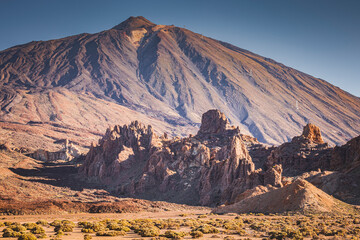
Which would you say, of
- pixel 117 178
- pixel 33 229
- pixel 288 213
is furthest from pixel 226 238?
pixel 117 178

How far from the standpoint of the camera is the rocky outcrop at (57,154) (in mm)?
153850

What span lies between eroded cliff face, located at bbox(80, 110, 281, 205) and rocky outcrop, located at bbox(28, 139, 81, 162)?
32.2m

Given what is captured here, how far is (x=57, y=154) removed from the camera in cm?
16138

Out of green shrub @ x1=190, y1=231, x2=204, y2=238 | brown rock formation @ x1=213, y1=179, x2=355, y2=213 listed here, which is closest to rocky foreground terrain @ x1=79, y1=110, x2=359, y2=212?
brown rock formation @ x1=213, y1=179, x2=355, y2=213

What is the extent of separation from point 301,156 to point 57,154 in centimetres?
11090

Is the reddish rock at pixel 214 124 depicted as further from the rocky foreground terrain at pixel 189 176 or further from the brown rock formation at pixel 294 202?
the brown rock formation at pixel 294 202

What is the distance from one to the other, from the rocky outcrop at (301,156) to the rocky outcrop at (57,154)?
99.8 metres

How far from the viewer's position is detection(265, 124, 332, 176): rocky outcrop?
89.1 m

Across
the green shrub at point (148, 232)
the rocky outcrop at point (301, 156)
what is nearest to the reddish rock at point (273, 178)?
the rocky outcrop at point (301, 156)

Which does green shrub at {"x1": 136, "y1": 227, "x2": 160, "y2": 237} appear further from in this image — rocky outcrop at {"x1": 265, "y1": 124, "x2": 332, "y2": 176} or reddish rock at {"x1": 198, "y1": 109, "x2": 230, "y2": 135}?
reddish rock at {"x1": 198, "y1": 109, "x2": 230, "y2": 135}

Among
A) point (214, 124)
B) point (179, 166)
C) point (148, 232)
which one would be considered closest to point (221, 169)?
point (179, 166)

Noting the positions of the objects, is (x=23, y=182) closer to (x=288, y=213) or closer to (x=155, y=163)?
(x=155, y=163)

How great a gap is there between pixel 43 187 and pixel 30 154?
66019 mm

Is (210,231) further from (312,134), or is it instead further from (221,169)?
(312,134)
